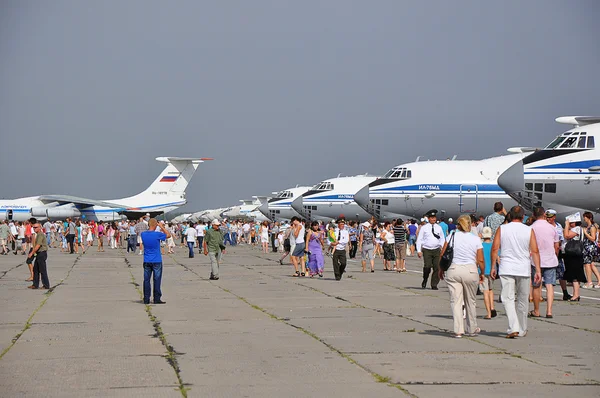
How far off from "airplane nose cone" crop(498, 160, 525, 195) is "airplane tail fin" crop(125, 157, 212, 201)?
55.1 meters

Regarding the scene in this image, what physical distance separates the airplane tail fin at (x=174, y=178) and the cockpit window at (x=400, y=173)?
135 feet

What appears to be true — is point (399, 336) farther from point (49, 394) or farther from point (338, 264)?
point (338, 264)

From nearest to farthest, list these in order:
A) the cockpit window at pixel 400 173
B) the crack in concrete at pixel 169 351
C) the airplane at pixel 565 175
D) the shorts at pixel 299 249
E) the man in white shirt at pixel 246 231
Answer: the crack in concrete at pixel 169 351 → the shorts at pixel 299 249 → the airplane at pixel 565 175 → the cockpit window at pixel 400 173 → the man in white shirt at pixel 246 231

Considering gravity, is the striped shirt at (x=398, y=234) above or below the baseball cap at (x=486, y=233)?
below

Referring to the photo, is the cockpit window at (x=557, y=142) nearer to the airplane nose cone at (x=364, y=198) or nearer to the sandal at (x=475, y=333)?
the airplane nose cone at (x=364, y=198)

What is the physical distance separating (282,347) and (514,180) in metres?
22.7

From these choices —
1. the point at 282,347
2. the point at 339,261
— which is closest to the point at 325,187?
the point at 339,261

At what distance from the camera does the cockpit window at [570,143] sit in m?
Answer: 30.8

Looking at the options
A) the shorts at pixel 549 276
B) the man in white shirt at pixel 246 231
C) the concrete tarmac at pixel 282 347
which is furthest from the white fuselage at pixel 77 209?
the shorts at pixel 549 276

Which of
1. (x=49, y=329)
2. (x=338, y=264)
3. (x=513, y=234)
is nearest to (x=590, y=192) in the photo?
(x=338, y=264)

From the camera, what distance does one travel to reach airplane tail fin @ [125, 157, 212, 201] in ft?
275

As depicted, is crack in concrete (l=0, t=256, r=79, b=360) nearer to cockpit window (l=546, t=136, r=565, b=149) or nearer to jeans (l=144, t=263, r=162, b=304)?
jeans (l=144, t=263, r=162, b=304)

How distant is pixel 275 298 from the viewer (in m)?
17.5

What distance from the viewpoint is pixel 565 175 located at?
99.6ft
